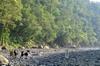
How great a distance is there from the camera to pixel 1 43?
3238 inches

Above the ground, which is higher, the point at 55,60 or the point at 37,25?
the point at 37,25

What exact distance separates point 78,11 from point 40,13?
85.0m

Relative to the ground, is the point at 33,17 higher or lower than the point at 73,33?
higher

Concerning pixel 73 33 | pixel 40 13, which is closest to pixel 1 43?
pixel 40 13

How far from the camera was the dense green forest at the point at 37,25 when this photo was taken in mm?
82188

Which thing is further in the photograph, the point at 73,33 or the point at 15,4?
the point at 73,33

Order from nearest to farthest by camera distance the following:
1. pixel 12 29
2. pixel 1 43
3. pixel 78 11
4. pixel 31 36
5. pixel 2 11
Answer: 1. pixel 2 11
2. pixel 1 43
3. pixel 12 29
4. pixel 31 36
5. pixel 78 11

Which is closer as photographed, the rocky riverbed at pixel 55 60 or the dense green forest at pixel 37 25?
the rocky riverbed at pixel 55 60

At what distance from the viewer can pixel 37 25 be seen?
104 metres

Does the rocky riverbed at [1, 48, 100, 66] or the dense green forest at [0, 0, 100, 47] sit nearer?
the rocky riverbed at [1, 48, 100, 66]

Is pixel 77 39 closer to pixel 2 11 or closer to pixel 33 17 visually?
pixel 33 17

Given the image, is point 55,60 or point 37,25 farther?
point 37,25

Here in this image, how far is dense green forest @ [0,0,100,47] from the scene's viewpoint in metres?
82.2

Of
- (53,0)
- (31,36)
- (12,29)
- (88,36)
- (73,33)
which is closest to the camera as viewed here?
(12,29)
